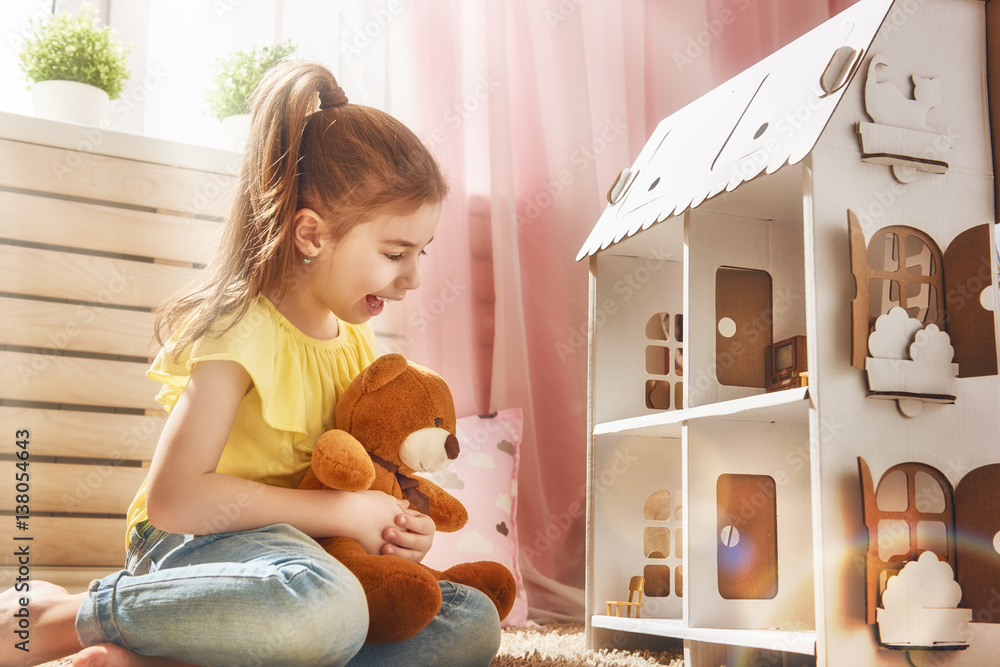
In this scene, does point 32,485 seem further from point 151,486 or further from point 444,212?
point 444,212

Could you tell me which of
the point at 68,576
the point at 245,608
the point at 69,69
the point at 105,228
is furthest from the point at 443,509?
the point at 69,69

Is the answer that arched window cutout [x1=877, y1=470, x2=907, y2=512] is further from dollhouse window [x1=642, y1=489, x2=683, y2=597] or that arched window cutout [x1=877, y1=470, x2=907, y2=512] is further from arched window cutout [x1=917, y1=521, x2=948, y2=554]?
dollhouse window [x1=642, y1=489, x2=683, y2=597]

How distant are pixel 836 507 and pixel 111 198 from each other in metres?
1.29

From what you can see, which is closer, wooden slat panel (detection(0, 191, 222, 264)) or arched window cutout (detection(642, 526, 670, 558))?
arched window cutout (detection(642, 526, 670, 558))

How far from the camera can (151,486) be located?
0.77 m

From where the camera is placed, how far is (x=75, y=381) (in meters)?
1.39

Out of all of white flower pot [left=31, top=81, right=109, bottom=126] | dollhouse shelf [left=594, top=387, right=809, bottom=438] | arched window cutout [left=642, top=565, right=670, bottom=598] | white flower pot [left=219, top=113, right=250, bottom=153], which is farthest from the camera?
white flower pot [left=219, top=113, right=250, bottom=153]

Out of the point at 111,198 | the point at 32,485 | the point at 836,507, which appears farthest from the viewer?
the point at 111,198

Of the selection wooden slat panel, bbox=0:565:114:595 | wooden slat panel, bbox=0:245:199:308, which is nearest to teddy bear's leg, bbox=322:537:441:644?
wooden slat panel, bbox=0:565:114:595

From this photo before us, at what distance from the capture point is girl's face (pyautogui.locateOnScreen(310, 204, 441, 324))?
0.89m

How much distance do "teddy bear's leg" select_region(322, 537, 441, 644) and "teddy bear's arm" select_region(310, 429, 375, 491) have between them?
0.24 ft

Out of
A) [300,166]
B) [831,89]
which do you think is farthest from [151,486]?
[831,89]

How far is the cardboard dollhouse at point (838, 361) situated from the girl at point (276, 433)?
305mm

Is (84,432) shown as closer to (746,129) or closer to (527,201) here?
(527,201)
